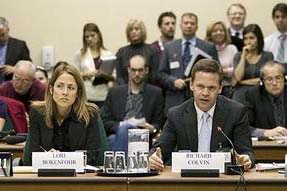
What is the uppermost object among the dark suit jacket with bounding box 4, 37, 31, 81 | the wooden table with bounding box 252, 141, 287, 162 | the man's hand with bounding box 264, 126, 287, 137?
the dark suit jacket with bounding box 4, 37, 31, 81

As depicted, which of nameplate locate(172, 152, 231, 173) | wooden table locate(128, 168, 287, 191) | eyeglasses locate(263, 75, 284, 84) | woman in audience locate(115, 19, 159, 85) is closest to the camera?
wooden table locate(128, 168, 287, 191)

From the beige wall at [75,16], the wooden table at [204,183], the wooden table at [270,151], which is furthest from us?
the beige wall at [75,16]

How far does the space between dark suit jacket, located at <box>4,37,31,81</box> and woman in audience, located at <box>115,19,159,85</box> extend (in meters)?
1.31

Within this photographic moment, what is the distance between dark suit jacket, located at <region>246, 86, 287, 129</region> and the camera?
7035 mm

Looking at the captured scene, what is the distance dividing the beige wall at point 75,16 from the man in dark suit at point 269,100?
3.31 metres

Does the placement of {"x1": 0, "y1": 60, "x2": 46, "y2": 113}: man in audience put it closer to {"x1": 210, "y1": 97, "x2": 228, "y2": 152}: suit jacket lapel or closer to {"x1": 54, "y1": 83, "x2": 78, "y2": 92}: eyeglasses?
{"x1": 54, "y1": 83, "x2": 78, "y2": 92}: eyeglasses

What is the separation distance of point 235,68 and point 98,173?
166 inches

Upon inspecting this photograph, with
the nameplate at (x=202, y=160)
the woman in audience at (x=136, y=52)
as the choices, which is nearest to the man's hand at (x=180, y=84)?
the woman in audience at (x=136, y=52)

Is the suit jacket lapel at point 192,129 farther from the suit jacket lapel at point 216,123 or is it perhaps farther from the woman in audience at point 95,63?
the woman in audience at point 95,63

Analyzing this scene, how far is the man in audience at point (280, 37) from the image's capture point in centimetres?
863

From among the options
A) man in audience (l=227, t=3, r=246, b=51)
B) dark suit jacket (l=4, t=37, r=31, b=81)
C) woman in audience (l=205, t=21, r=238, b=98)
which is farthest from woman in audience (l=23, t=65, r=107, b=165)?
man in audience (l=227, t=3, r=246, b=51)

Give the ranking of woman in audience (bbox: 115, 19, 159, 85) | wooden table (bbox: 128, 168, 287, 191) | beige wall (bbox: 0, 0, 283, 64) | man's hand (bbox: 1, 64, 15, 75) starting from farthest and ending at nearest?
beige wall (bbox: 0, 0, 283, 64) < man's hand (bbox: 1, 64, 15, 75) < woman in audience (bbox: 115, 19, 159, 85) < wooden table (bbox: 128, 168, 287, 191)

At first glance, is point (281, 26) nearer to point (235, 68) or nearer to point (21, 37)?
point (235, 68)

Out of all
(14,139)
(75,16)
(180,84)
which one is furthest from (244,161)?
(75,16)
